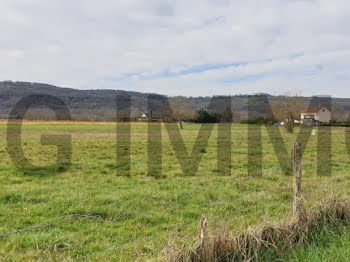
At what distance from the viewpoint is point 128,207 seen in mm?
7527

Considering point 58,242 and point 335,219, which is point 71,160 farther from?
point 335,219

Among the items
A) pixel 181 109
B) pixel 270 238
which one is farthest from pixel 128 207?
pixel 181 109

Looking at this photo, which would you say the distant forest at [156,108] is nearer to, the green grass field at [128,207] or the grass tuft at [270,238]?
the green grass field at [128,207]

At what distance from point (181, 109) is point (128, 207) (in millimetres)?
68340

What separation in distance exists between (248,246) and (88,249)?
2460 mm

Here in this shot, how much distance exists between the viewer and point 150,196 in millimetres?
8438

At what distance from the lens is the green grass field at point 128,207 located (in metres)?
5.05

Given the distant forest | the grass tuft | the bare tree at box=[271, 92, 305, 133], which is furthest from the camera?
the distant forest

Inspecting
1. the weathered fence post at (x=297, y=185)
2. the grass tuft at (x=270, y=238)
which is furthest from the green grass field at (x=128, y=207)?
the weathered fence post at (x=297, y=185)

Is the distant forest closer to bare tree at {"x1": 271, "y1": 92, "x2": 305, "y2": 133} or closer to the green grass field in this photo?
bare tree at {"x1": 271, "y1": 92, "x2": 305, "y2": 133}

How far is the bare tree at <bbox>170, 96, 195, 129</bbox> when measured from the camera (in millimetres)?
73500

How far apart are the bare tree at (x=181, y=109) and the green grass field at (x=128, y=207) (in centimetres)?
5978

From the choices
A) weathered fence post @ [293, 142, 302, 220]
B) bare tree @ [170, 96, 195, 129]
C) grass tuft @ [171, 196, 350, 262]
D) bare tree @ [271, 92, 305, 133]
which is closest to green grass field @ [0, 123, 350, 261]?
grass tuft @ [171, 196, 350, 262]

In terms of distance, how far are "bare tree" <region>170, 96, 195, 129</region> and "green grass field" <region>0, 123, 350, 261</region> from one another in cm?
5978
